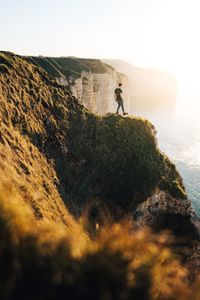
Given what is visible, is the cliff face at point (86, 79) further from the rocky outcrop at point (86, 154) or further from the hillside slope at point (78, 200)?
the hillside slope at point (78, 200)

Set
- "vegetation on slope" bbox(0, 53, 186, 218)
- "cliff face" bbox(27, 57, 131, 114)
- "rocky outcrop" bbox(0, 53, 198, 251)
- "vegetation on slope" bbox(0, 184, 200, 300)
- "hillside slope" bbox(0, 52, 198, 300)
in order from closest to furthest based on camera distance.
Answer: "vegetation on slope" bbox(0, 184, 200, 300) → "hillside slope" bbox(0, 52, 198, 300) → "rocky outcrop" bbox(0, 53, 198, 251) → "vegetation on slope" bbox(0, 53, 186, 218) → "cliff face" bbox(27, 57, 131, 114)

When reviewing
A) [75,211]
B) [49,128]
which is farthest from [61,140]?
[75,211]

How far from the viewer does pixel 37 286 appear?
607 cm

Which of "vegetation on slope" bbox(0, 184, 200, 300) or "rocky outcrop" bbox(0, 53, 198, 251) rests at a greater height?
"vegetation on slope" bbox(0, 184, 200, 300)

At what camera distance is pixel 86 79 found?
99.6 metres

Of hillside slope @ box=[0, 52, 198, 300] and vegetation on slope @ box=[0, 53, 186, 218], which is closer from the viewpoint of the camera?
hillside slope @ box=[0, 52, 198, 300]

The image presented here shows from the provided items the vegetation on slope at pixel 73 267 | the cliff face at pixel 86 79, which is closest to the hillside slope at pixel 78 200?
the vegetation on slope at pixel 73 267

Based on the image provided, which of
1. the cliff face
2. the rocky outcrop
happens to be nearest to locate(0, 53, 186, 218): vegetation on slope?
the rocky outcrop

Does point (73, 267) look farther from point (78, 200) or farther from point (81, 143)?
point (81, 143)

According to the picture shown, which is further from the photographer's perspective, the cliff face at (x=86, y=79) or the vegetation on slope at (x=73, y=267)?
the cliff face at (x=86, y=79)

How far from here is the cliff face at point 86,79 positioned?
3593 inches

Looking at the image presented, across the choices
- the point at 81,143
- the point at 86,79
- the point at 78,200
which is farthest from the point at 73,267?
the point at 86,79

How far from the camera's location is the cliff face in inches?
3593

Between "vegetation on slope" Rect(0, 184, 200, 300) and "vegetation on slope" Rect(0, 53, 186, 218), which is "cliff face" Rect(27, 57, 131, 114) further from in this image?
"vegetation on slope" Rect(0, 184, 200, 300)
